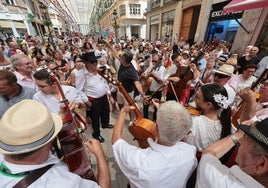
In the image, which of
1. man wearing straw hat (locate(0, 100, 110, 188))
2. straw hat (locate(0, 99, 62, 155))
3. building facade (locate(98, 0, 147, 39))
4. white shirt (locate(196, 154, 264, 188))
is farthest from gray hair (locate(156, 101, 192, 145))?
building facade (locate(98, 0, 147, 39))

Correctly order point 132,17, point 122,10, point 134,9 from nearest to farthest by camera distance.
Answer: point 134,9 < point 132,17 < point 122,10

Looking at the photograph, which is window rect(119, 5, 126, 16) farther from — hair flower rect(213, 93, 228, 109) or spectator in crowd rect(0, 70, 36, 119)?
hair flower rect(213, 93, 228, 109)

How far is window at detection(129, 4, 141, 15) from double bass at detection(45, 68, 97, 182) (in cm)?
3292

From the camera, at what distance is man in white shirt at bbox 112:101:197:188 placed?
108cm

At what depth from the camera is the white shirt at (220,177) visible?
2.80 ft

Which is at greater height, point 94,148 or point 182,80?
point 94,148

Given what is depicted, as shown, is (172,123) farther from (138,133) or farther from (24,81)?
(24,81)

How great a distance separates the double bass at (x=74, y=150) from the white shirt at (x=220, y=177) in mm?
937

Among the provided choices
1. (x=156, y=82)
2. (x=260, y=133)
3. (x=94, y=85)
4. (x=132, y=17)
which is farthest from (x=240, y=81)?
(x=132, y=17)

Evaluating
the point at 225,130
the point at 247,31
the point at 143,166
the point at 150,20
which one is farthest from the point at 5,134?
the point at 150,20

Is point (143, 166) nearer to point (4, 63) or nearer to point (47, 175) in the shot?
point (47, 175)

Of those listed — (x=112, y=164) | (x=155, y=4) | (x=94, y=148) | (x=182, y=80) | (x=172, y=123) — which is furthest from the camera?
(x=155, y=4)

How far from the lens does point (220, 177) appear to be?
3.07ft

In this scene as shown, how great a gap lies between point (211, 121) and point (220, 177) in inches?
28.4
